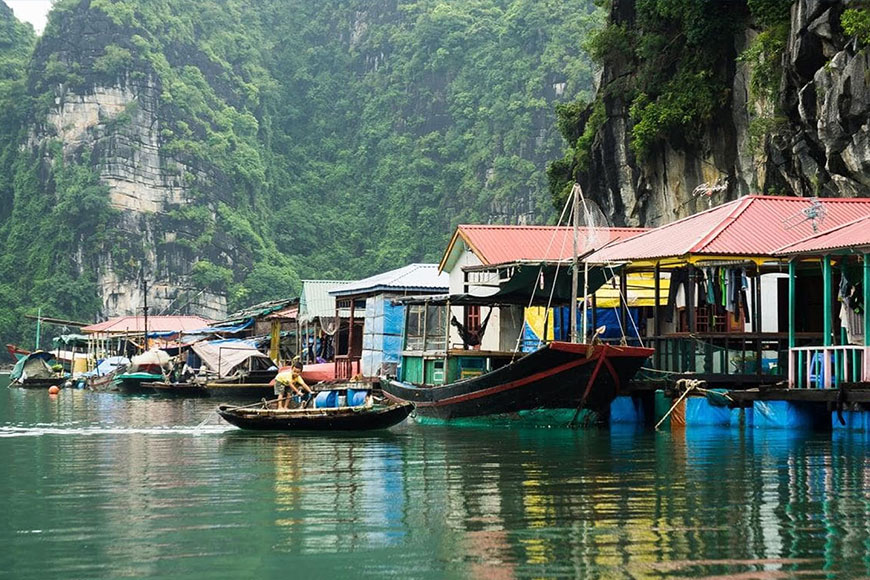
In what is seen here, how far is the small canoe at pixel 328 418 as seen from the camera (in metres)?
23.5

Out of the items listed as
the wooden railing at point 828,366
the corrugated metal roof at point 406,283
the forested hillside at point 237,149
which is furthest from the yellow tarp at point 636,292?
the forested hillside at point 237,149

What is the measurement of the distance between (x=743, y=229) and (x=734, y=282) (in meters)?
1.30

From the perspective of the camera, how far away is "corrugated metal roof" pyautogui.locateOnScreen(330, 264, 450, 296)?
37.8 meters

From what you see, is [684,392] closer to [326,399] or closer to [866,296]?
[866,296]

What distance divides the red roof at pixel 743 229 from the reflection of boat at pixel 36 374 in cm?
4334

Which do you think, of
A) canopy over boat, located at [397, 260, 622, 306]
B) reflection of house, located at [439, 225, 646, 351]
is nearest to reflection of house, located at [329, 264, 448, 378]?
reflection of house, located at [439, 225, 646, 351]

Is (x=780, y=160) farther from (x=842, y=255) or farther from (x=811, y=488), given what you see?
(x=811, y=488)

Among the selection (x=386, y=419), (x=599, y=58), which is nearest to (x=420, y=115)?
(x=599, y=58)

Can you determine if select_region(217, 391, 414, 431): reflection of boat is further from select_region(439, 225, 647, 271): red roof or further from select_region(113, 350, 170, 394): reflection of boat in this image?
select_region(113, 350, 170, 394): reflection of boat

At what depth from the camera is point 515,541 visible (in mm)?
11008

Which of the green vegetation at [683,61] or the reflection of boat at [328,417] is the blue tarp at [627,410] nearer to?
the reflection of boat at [328,417]

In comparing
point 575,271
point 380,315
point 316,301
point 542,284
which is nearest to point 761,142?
point 542,284

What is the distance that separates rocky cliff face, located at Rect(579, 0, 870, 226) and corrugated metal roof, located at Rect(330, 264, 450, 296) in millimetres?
7637

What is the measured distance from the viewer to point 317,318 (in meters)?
46.2
